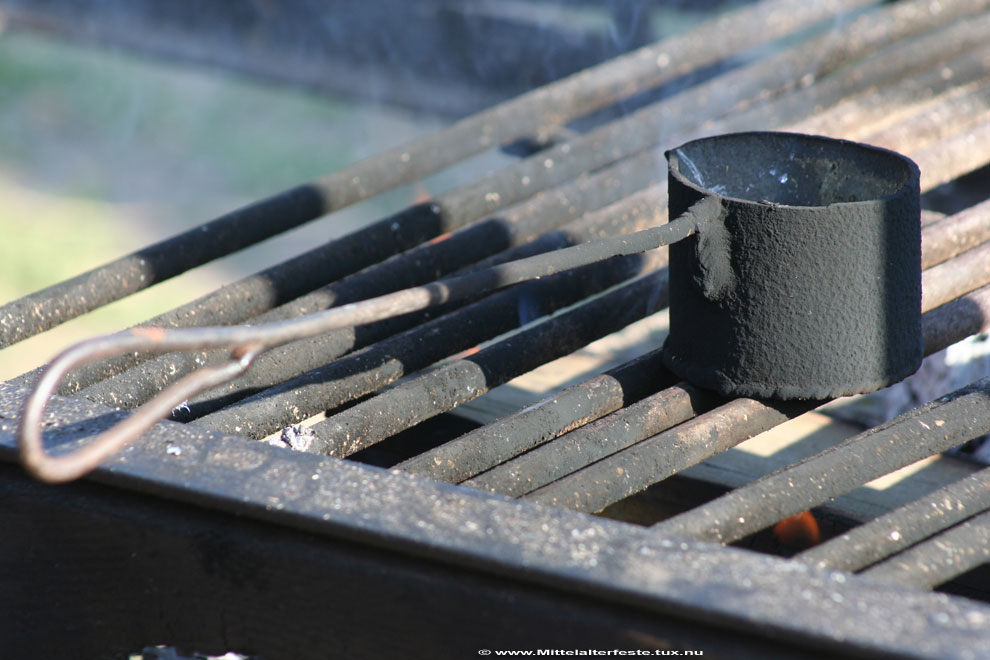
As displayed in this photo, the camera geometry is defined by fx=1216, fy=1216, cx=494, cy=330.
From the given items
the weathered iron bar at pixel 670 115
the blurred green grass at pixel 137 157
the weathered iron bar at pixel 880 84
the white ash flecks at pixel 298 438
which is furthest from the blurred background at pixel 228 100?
the white ash flecks at pixel 298 438

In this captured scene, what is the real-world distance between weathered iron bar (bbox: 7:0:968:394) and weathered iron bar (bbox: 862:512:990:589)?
929mm

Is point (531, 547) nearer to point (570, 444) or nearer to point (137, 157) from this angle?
point (570, 444)

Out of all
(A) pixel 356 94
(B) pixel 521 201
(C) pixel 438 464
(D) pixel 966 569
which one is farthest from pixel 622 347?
(A) pixel 356 94

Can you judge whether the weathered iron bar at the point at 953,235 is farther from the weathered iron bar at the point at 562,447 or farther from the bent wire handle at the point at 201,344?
the bent wire handle at the point at 201,344

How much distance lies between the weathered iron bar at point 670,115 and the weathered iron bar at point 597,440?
55cm

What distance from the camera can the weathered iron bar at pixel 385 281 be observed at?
1.43 metres

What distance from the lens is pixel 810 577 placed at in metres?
0.91

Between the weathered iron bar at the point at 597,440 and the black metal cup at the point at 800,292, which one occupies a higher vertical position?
the black metal cup at the point at 800,292

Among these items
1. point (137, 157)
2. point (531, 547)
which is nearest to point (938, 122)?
point (531, 547)

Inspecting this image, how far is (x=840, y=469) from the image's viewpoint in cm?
121

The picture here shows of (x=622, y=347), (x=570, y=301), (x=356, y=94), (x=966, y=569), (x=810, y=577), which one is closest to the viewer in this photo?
(x=810, y=577)

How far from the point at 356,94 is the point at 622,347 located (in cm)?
350

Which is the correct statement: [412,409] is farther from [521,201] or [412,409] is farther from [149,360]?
[521,201]

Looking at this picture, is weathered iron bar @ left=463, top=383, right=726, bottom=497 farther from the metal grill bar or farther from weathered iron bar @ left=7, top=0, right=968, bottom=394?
weathered iron bar @ left=7, top=0, right=968, bottom=394
